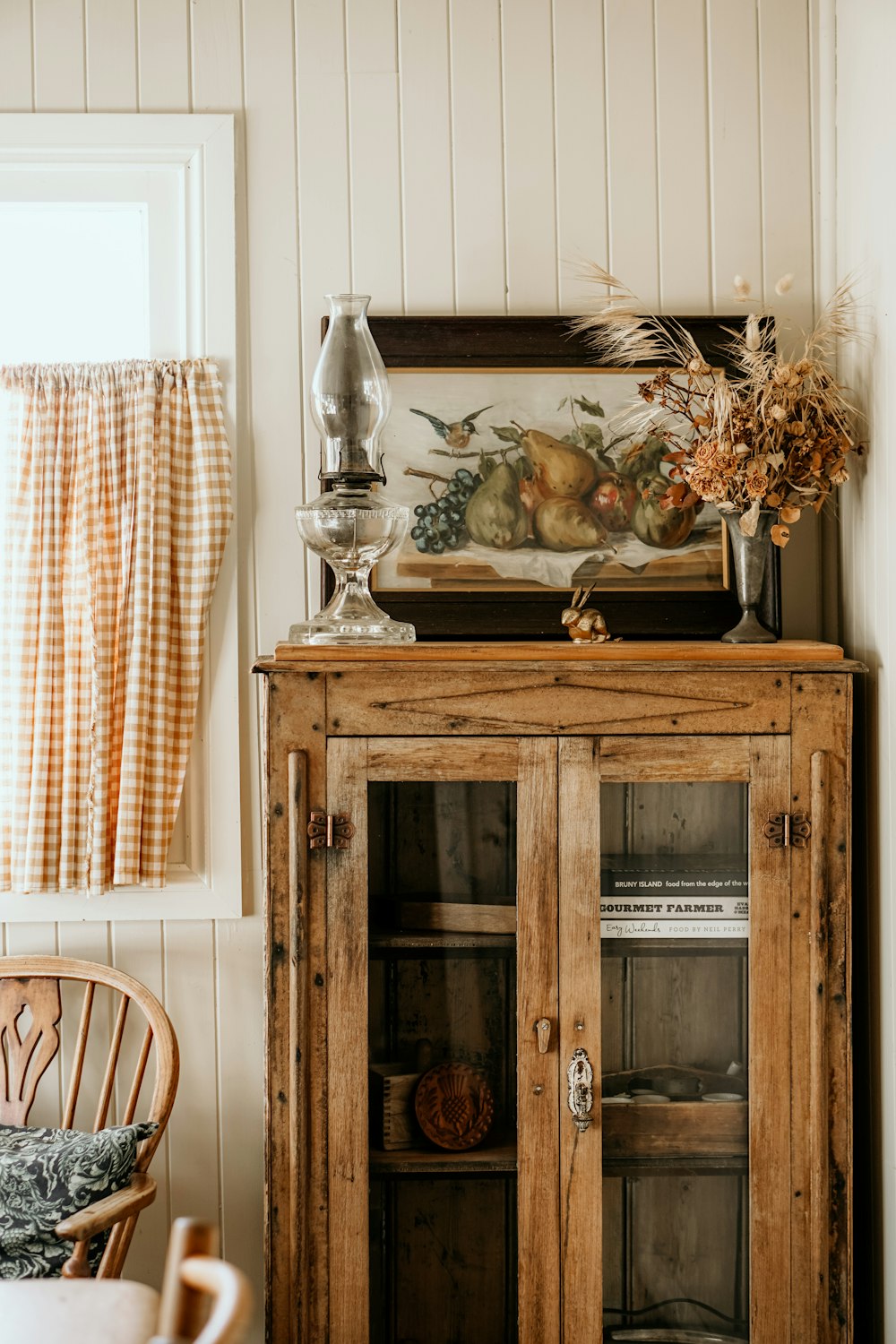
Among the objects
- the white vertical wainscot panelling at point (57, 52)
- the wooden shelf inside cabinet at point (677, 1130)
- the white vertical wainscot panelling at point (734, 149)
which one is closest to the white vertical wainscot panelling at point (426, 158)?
the white vertical wainscot panelling at point (734, 149)

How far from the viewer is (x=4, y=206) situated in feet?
7.28

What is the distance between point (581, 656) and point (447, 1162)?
843mm

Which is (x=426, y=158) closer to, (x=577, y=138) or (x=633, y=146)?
(x=577, y=138)

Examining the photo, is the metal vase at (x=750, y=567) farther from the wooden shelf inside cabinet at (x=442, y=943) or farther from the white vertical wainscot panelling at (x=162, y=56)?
the white vertical wainscot panelling at (x=162, y=56)

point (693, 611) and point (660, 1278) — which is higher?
point (693, 611)

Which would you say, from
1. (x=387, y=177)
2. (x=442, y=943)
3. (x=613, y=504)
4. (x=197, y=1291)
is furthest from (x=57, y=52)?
(x=197, y=1291)

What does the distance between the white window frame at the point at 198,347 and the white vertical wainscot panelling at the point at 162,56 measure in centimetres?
5

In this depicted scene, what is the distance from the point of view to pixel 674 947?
5.93ft

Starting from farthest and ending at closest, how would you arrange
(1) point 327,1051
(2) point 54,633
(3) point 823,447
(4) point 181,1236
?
(2) point 54,633, (3) point 823,447, (1) point 327,1051, (4) point 181,1236

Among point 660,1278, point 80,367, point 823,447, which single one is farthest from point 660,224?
point 660,1278

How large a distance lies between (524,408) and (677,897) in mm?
974

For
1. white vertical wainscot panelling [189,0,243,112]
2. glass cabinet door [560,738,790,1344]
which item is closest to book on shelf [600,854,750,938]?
glass cabinet door [560,738,790,1344]

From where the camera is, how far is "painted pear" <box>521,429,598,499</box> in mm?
2162

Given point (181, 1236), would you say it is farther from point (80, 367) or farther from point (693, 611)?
point (80, 367)
